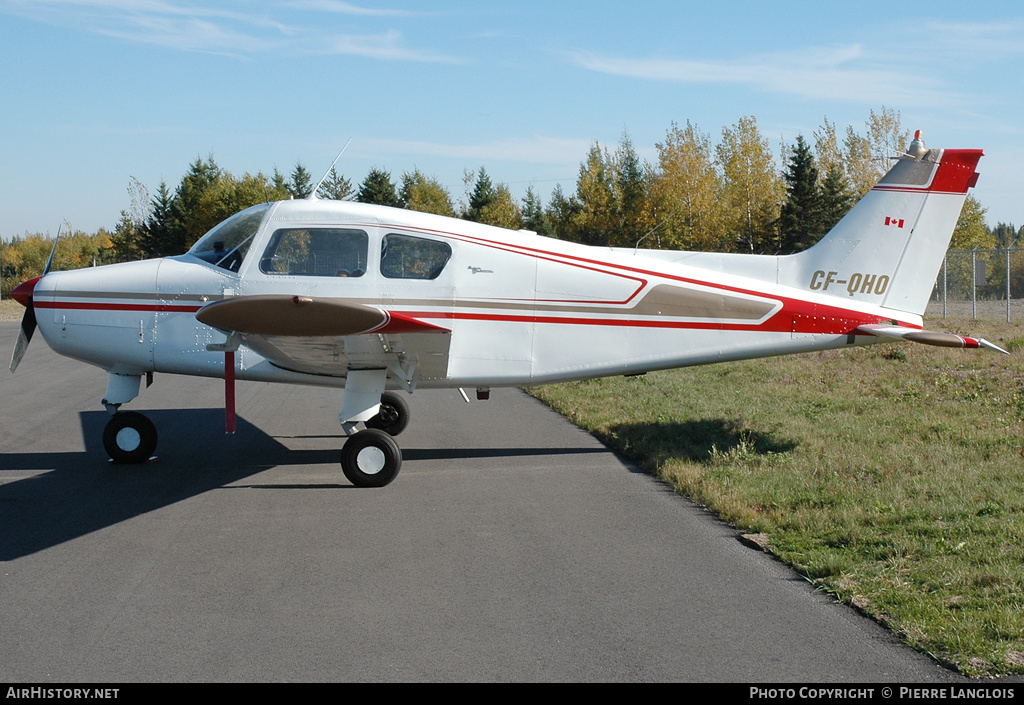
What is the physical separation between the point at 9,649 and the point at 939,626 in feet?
15.1

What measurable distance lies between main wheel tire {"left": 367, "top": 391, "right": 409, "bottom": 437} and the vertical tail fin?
462cm

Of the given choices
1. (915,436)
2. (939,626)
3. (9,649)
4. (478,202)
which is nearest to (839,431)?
(915,436)

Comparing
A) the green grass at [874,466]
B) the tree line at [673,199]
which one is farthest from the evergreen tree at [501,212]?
the green grass at [874,466]

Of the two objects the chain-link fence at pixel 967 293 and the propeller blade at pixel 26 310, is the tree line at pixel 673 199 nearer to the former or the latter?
the chain-link fence at pixel 967 293

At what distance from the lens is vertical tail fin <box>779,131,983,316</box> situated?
8492 millimetres

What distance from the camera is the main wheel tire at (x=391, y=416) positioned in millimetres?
9820

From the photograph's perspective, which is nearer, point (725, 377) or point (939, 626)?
point (939, 626)

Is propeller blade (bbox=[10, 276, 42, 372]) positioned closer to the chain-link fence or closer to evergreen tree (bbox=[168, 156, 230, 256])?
the chain-link fence

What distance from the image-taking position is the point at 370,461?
7562mm

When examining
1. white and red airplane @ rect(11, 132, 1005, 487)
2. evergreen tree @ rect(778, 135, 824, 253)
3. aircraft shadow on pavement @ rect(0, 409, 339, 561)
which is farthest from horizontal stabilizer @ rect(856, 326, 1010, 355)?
evergreen tree @ rect(778, 135, 824, 253)

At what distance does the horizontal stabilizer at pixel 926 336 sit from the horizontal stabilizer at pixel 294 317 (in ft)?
15.4

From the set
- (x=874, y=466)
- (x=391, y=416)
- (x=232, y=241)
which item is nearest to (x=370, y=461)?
(x=391, y=416)

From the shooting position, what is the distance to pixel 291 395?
1359 cm
